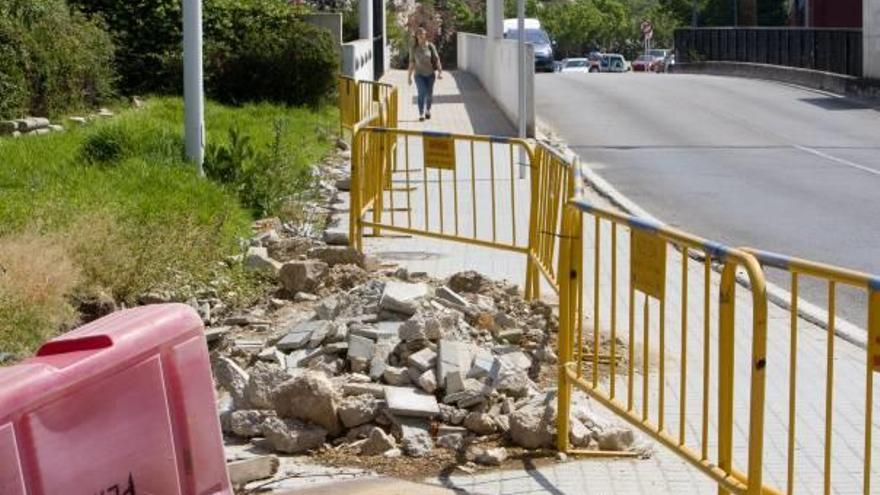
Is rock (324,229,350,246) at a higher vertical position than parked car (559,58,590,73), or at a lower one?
lower

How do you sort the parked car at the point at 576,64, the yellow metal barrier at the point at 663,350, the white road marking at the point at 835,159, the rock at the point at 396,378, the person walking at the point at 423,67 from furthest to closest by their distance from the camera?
the parked car at the point at 576,64 → the person walking at the point at 423,67 → the white road marking at the point at 835,159 → the rock at the point at 396,378 → the yellow metal barrier at the point at 663,350

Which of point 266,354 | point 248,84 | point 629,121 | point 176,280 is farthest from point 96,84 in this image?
point 266,354

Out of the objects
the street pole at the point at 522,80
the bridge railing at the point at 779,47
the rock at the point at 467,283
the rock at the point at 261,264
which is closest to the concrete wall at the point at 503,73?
the street pole at the point at 522,80

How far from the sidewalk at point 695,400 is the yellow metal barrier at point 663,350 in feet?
0.15

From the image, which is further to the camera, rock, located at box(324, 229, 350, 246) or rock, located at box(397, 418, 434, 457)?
rock, located at box(324, 229, 350, 246)

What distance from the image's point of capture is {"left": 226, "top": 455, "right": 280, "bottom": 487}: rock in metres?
7.21

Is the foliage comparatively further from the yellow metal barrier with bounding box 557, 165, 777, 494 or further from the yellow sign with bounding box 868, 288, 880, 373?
the yellow sign with bounding box 868, 288, 880, 373

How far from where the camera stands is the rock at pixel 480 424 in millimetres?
8039

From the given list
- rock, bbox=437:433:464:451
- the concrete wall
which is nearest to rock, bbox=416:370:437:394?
rock, bbox=437:433:464:451

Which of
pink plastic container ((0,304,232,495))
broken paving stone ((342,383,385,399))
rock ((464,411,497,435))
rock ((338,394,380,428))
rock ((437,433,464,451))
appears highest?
pink plastic container ((0,304,232,495))

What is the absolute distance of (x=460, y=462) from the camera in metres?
7.70

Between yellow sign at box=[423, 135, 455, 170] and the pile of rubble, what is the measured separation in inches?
100

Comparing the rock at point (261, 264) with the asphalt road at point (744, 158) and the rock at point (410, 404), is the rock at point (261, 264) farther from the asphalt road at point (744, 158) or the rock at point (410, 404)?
the rock at point (410, 404)

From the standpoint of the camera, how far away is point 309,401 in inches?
312
